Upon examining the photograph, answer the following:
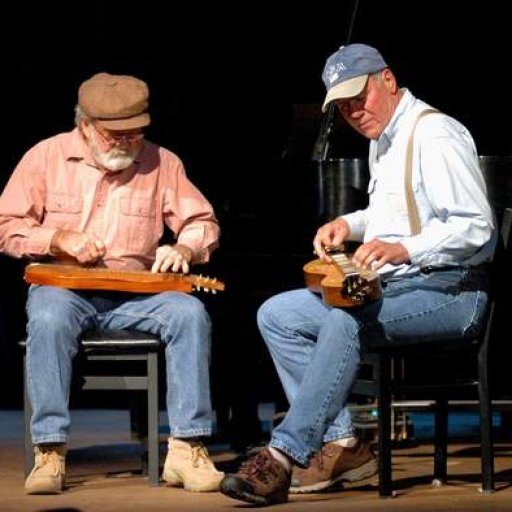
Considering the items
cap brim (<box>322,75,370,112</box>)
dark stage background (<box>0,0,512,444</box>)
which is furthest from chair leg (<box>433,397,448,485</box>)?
dark stage background (<box>0,0,512,444</box>)

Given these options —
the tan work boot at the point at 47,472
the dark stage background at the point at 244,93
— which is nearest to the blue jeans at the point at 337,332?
the tan work boot at the point at 47,472

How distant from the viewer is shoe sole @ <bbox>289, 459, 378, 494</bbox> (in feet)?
18.0

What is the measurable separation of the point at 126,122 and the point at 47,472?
1.18 meters

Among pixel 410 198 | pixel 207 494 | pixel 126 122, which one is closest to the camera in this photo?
pixel 410 198

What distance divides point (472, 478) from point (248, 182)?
5.51 feet

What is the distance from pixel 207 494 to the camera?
548 cm

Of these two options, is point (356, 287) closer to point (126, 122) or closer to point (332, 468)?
point (332, 468)

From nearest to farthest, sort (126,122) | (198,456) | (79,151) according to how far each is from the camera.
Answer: (198,456)
(126,122)
(79,151)

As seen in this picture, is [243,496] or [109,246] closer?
[243,496]

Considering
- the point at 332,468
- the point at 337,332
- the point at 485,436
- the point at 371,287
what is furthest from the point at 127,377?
the point at 485,436

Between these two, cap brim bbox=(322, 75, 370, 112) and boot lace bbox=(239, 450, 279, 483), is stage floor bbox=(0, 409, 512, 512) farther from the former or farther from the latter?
cap brim bbox=(322, 75, 370, 112)

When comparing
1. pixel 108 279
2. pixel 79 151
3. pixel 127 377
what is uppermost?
pixel 79 151

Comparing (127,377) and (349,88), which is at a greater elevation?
(349,88)

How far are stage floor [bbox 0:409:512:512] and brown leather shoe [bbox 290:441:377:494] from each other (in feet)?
0.15
